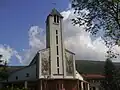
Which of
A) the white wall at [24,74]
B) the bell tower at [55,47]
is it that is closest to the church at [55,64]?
the bell tower at [55,47]

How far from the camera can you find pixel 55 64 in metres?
57.5

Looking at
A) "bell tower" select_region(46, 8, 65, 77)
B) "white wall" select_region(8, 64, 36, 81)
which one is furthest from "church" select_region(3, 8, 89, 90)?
"white wall" select_region(8, 64, 36, 81)

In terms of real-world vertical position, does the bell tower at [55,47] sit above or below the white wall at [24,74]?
above

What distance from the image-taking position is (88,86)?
65.8 m

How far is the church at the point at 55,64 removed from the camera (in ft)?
183

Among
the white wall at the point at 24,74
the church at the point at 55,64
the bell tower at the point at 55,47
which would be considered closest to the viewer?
the church at the point at 55,64

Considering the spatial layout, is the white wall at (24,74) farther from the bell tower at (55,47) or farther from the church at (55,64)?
the bell tower at (55,47)

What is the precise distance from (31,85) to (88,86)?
16.0 m

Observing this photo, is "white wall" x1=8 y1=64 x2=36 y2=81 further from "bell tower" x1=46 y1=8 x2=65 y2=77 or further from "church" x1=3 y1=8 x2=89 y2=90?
"bell tower" x1=46 y1=8 x2=65 y2=77

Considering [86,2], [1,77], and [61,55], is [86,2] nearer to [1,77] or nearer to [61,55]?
[61,55]

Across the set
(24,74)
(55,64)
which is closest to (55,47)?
(55,64)

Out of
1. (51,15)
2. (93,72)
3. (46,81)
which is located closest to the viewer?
(46,81)

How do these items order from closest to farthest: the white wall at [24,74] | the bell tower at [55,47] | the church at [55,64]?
the church at [55,64], the bell tower at [55,47], the white wall at [24,74]

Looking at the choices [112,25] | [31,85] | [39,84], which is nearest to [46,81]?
[39,84]
